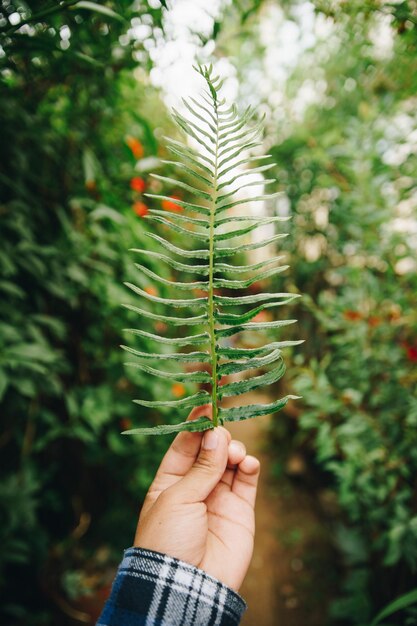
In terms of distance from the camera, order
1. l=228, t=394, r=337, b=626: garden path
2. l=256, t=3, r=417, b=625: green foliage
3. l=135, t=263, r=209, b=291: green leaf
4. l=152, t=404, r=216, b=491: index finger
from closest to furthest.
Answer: l=135, t=263, r=209, b=291: green leaf → l=152, t=404, r=216, b=491: index finger → l=256, t=3, r=417, b=625: green foliage → l=228, t=394, r=337, b=626: garden path

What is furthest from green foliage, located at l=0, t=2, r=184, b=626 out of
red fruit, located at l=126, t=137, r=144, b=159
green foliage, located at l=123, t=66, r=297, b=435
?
green foliage, located at l=123, t=66, r=297, b=435

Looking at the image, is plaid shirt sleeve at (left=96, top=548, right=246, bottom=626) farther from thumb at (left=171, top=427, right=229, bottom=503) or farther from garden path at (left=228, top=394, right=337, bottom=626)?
garden path at (left=228, top=394, right=337, bottom=626)

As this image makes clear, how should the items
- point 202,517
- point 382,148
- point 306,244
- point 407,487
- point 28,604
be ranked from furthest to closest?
point 306,244
point 28,604
point 382,148
point 407,487
point 202,517

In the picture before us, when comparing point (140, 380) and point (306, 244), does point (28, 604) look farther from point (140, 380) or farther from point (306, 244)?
point (306, 244)

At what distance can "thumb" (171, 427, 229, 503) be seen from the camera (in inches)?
26.7

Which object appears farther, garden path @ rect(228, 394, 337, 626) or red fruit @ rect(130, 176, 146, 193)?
garden path @ rect(228, 394, 337, 626)

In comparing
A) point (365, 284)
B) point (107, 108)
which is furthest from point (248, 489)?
point (107, 108)

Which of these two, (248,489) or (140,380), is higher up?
(140,380)

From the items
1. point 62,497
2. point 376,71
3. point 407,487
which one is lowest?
point 62,497

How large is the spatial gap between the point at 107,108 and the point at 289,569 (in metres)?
2.83

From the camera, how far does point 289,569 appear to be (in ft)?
8.18

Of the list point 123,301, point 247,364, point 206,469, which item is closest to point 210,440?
point 206,469

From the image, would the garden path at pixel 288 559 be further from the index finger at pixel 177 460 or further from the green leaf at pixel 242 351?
the green leaf at pixel 242 351

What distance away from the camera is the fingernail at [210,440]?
2.21ft
